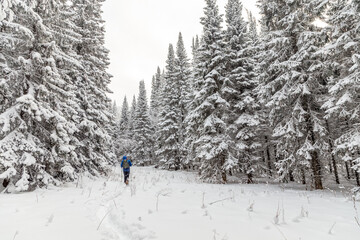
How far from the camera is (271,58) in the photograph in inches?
566

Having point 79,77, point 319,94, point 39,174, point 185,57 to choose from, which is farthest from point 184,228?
point 185,57

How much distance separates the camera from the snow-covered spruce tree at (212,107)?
54.4 ft

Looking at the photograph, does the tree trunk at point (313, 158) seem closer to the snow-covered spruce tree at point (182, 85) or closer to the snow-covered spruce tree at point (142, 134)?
the snow-covered spruce tree at point (182, 85)

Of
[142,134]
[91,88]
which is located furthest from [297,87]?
[142,134]

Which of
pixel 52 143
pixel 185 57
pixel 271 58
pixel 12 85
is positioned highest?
pixel 185 57

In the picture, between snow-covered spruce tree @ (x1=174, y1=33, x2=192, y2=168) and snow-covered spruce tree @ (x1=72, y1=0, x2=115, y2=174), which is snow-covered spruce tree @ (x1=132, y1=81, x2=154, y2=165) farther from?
snow-covered spruce tree @ (x1=72, y1=0, x2=115, y2=174)

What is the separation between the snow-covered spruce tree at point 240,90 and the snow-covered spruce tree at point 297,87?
279cm

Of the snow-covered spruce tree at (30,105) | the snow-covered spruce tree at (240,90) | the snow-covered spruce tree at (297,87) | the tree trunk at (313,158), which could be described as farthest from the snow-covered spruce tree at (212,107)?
the snow-covered spruce tree at (30,105)

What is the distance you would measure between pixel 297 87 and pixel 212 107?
6.52 m

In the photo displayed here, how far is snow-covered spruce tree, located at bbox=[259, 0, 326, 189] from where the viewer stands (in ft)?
40.4

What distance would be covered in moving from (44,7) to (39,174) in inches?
304

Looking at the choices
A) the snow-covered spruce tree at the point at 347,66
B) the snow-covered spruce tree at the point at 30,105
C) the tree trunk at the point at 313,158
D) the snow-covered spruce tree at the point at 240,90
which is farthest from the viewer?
the snow-covered spruce tree at the point at 240,90

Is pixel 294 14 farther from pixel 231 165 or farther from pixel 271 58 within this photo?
pixel 231 165

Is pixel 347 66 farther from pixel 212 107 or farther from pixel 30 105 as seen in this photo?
pixel 30 105
